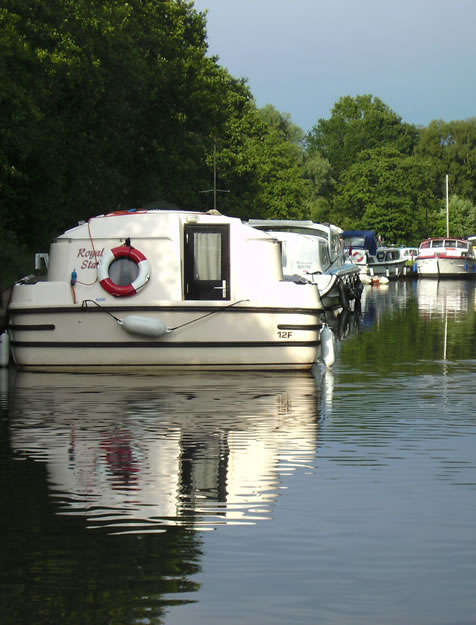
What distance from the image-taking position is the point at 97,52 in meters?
50.9

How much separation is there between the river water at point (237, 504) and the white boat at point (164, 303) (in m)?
1.38

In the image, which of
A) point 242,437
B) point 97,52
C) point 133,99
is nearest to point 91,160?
point 97,52

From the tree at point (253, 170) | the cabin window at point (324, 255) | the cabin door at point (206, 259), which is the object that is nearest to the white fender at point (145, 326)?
the cabin door at point (206, 259)

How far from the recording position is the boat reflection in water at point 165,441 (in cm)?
898

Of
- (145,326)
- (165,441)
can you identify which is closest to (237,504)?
(165,441)

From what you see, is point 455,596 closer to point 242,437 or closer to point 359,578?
point 359,578

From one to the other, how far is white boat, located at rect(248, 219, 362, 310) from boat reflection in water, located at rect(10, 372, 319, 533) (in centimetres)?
1802

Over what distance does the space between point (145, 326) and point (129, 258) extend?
1.49 meters

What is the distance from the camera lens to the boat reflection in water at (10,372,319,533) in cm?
898

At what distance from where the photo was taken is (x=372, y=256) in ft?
224

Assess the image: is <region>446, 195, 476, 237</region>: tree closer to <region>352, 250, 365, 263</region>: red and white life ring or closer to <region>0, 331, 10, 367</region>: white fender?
<region>352, 250, 365, 263</region>: red and white life ring

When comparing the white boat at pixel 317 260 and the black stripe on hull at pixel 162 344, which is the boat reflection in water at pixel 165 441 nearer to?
the black stripe on hull at pixel 162 344

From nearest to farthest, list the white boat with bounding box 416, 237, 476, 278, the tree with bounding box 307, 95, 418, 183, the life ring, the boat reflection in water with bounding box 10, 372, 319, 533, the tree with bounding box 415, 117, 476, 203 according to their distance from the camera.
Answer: the boat reflection in water with bounding box 10, 372, 319, 533, the life ring, the white boat with bounding box 416, 237, 476, 278, the tree with bounding box 307, 95, 418, 183, the tree with bounding box 415, 117, 476, 203

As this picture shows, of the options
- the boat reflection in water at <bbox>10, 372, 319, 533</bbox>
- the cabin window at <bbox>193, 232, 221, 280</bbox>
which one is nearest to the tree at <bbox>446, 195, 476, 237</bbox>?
the cabin window at <bbox>193, 232, 221, 280</bbox>
